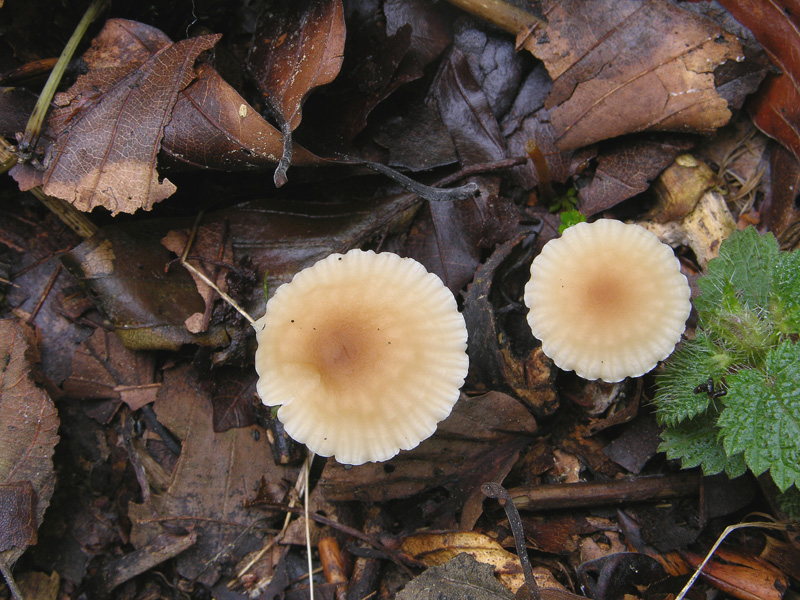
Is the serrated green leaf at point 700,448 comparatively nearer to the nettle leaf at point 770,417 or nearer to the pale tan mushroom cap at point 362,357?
the nettle leaf at point 770,417

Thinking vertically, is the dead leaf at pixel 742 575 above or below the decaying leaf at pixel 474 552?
above

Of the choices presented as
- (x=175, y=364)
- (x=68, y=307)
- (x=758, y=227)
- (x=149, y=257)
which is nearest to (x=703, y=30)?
(x=758, y=227)

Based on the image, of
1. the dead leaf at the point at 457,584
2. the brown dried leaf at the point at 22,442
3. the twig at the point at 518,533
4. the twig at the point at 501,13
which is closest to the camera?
the twig at the point at 518,533

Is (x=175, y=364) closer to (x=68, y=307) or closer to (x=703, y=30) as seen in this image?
(x=68, y=307)

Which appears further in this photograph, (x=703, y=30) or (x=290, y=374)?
(x=703, y=30)

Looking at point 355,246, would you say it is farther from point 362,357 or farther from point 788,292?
point 788,292

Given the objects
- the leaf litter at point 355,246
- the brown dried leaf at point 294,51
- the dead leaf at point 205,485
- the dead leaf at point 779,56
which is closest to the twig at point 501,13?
the leaf litter at point 355,246

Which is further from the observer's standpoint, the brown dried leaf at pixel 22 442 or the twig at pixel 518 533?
the brown dried leaf at pixel 22 442
